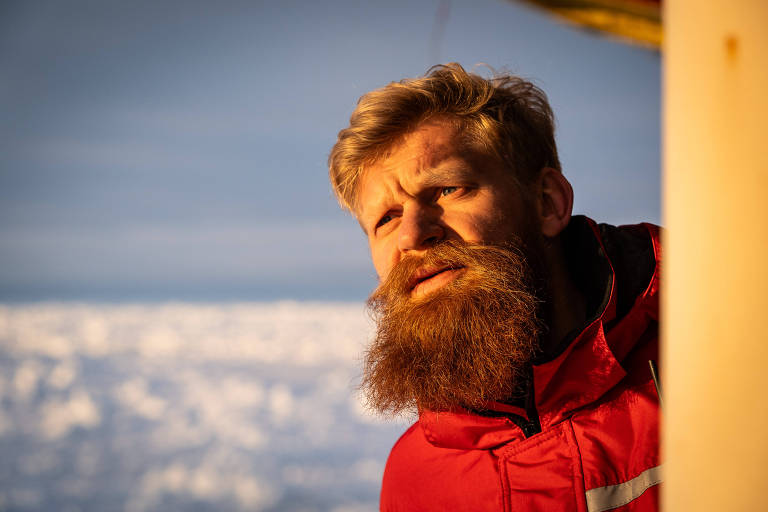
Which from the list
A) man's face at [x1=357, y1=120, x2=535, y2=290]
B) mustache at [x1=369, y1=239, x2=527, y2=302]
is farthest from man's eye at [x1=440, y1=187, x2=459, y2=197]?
mustache at [x1=369, y1=239, x2=527, y2=302]

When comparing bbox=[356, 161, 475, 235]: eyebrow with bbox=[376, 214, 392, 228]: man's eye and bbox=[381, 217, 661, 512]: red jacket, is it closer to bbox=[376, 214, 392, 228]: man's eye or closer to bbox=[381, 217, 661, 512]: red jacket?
bbox=[376, 214, 392, 228]: man's eye

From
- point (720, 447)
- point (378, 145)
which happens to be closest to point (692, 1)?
point (720, 447)

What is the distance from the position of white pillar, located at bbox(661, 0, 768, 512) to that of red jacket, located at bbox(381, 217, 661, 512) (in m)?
1.24

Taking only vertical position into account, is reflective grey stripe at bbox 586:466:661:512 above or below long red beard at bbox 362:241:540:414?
below

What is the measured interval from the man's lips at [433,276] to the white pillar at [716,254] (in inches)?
60.7

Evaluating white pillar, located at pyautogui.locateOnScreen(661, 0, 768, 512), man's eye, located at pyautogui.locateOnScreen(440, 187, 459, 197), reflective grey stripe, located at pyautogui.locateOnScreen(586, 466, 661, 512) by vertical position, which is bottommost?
reflective grey stripe, located at pyautogui.locateOnScreen(586, 466, 661, 512)

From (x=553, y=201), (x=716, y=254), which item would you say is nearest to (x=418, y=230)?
(x=553, y=201)

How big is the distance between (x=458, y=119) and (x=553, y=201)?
19.7 inches

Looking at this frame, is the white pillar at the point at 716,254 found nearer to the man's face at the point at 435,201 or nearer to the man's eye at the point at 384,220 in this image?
the man's face at the point at 435,201

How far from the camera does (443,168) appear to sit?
2266 mm

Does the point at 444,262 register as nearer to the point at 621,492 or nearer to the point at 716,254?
the point at 621,492

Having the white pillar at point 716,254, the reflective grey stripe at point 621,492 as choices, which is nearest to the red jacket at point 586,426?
the reflective grey stripe at point 621,492

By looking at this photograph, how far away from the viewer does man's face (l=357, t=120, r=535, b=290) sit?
2221mm

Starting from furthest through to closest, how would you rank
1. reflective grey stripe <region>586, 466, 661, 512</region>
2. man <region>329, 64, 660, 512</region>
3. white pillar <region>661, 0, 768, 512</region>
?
man <region>329, 64, 660, 512</region>
reflective grey stripe <region>586, 466, 661, 512</region>
white pillar <region>661, 0, 768, 512</region>
